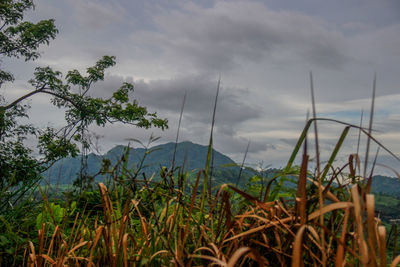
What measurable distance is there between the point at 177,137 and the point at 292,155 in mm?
695

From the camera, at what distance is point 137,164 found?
256 cm

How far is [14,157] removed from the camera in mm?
17328

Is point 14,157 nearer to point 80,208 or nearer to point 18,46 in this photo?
point 18,46

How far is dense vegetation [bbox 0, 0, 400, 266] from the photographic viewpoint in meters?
1.35

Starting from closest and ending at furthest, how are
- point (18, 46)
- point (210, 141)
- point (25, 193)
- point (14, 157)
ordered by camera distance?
point (210, 141) → point (25, 193) → point (14, 157) → point (18, 46)

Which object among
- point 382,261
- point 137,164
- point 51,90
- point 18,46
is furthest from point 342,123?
point 18,46

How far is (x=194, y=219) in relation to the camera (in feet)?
6.49

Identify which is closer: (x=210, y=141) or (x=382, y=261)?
(x=382, y=261)

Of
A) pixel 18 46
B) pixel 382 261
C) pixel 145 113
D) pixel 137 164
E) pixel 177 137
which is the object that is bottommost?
pixel 382 261

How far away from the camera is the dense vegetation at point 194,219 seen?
1.35m

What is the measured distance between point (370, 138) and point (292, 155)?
394mm

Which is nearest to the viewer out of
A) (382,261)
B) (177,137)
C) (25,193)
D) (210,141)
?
(382,261)

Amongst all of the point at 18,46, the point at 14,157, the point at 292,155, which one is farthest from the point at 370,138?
the point at 18,46

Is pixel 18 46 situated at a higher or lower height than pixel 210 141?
higher
